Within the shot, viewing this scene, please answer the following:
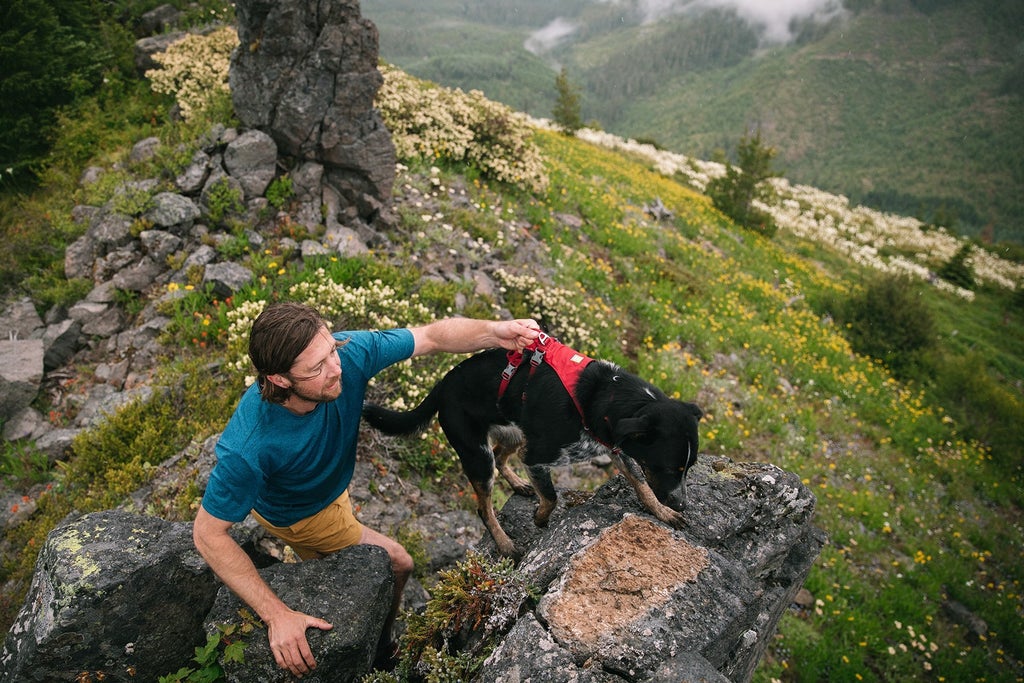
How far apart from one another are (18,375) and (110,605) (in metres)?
5.09

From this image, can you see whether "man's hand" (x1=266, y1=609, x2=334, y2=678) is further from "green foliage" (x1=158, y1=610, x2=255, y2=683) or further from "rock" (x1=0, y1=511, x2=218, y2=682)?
"rock" (x1=0, y1=511, x2=218, y2=682)

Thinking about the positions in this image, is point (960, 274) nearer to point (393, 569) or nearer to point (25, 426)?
point (393, 569)

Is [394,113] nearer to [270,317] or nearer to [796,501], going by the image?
[270,317]

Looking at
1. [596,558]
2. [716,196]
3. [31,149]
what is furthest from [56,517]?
[716,196]

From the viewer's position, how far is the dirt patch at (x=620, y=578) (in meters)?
2.57

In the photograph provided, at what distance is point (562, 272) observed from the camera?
10.2 metres

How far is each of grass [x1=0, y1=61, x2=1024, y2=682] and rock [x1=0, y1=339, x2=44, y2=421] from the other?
1.18 metres

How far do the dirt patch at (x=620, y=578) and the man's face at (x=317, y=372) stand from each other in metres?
1.73

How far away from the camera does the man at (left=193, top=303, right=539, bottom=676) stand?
2662mm

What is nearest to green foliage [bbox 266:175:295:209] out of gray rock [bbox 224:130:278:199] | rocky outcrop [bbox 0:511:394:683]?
gray rock [bbox 224:130:278:199]

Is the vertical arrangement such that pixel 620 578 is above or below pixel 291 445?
below

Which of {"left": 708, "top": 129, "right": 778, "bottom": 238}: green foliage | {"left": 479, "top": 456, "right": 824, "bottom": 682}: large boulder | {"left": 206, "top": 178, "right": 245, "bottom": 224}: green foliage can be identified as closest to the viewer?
{"left": 479, "top": 456, "right": 824, "bottom": 682}: large boulder

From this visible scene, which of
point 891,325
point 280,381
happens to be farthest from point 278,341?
point 891,325

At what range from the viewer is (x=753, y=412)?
8.89m
